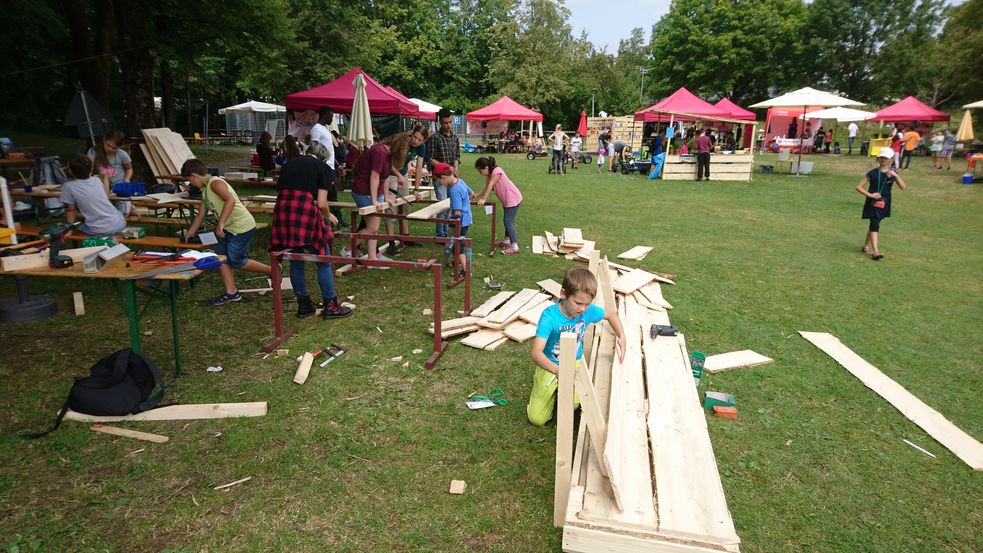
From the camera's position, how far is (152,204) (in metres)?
8.47

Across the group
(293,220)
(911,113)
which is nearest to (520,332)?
(293,220)

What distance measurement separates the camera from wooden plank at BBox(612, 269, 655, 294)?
22.5 feet

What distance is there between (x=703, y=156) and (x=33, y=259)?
19.6m

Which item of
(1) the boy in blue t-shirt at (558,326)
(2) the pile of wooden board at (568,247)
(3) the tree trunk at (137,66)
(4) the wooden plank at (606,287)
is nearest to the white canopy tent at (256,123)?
(3) the tree trunk at (137,66)

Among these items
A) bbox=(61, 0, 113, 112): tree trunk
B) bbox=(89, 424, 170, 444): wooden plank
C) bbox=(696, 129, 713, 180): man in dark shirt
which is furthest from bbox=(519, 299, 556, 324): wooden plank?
bbox=(696, 129, 713, 180): man in dark shirt

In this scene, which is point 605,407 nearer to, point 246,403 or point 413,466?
point 413,466

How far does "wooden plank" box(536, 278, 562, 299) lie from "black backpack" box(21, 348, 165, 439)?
4390 millimetres

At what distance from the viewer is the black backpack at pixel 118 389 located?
4109 mm

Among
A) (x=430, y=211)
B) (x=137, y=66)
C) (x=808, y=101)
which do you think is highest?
(x=808, y=101)

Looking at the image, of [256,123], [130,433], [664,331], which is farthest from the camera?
[256,123]

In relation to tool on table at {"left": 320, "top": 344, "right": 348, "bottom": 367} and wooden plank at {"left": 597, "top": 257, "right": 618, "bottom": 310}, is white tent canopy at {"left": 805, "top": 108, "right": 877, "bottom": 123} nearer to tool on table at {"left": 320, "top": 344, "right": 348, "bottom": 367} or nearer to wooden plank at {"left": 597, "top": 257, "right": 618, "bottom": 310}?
wooden plank at {"left": 597, "top": 257, "right": 618, "bottom": 310}

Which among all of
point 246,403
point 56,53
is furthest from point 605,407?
point 56,53

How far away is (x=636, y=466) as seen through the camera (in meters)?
3.15

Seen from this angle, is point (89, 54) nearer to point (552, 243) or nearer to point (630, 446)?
point (552, 243)
